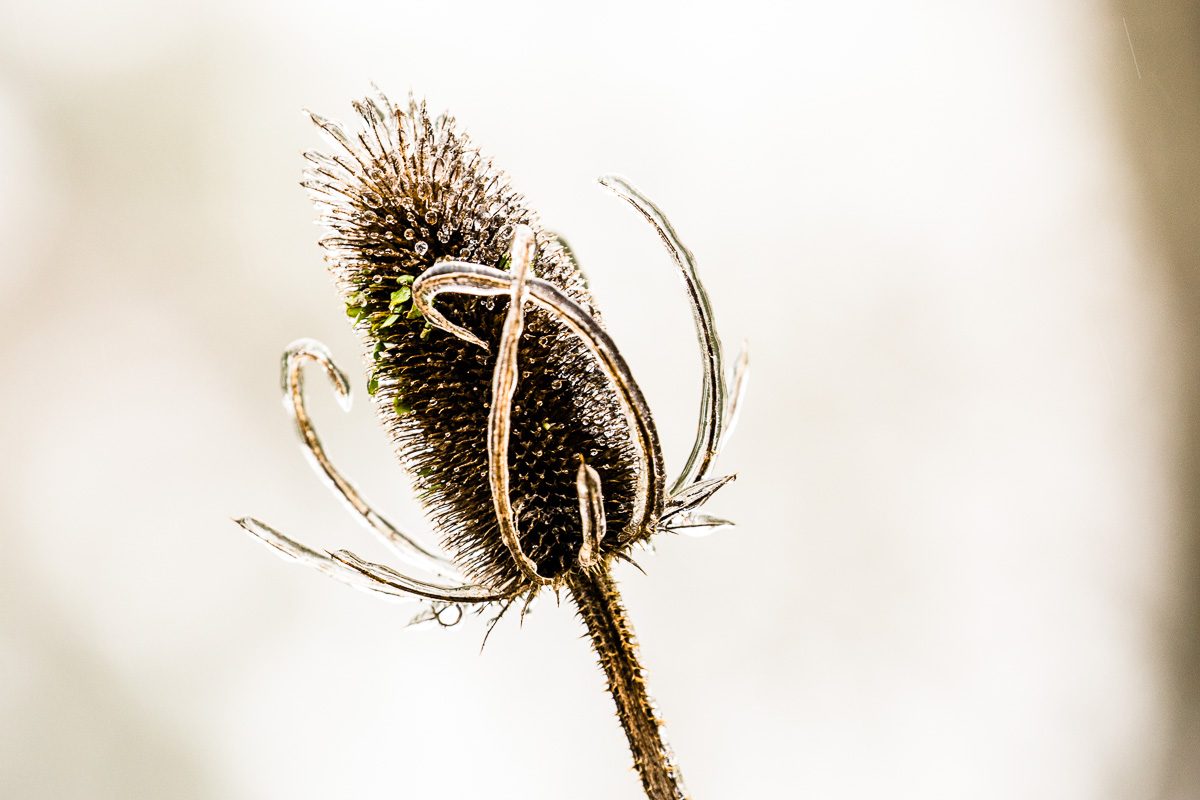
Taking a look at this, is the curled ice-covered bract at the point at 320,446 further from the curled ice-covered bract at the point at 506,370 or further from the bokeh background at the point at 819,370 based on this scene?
the bokeh background at the point at 819,370

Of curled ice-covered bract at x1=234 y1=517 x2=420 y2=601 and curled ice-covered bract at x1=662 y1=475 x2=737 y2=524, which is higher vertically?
curled ice-covered bract at x1=662 y1=475 x2=737 y2=524

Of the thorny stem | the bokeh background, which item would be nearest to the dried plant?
the thorny stem

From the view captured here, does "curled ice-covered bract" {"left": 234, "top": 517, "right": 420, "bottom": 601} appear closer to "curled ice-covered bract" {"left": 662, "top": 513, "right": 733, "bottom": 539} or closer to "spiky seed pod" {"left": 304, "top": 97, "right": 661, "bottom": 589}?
"spiky seed pod" {"left": 304, "top": 97, "right": 661, "bottom": 589}

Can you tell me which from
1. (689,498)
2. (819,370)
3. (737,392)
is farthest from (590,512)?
(819,370)

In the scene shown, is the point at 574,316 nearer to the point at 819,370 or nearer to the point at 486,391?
the point at 486,391

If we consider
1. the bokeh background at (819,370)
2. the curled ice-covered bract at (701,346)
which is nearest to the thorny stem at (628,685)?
the curled ice-covered bract at (701,346)

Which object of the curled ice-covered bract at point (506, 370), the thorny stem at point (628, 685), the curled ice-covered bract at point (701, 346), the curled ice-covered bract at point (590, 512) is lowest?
the thorny stem at point (628, 685)

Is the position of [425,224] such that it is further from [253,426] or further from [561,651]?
[561,651]
